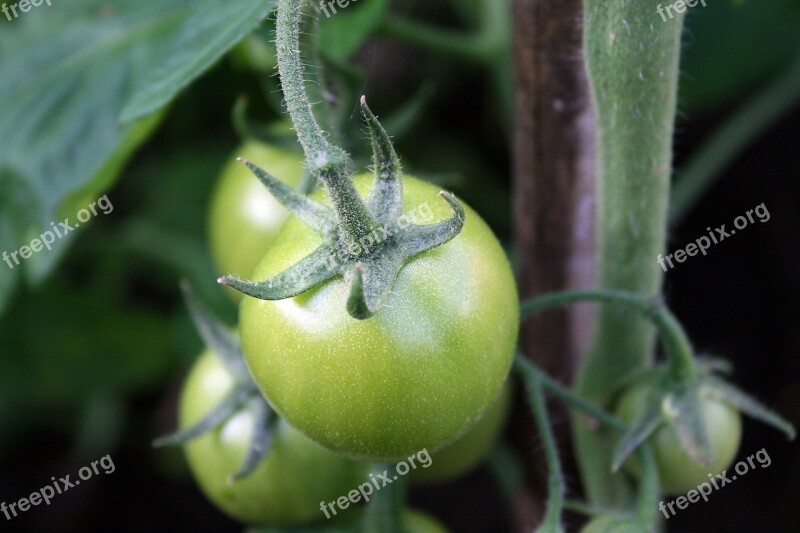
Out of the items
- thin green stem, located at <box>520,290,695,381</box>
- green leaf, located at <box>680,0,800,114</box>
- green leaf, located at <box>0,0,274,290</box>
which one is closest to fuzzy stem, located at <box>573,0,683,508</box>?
thin green stem, located at <box>520,290,695,381</box>

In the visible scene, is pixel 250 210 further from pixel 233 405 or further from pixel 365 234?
pixel 365 234

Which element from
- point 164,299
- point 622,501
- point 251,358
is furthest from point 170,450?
point 251,358

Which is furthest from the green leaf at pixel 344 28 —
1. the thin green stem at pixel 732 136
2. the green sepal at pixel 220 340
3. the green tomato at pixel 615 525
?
the thin green stem at pixel 732 136

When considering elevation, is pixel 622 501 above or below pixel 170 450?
above

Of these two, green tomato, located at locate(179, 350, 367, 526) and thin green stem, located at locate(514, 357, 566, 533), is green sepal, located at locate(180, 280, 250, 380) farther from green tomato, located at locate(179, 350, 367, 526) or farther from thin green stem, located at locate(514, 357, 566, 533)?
thin green stem, located at locate(514, 357, 566, 533)

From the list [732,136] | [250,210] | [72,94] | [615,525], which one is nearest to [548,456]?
[615,525]

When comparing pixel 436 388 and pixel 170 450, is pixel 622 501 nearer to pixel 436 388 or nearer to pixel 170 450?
pixel 436 388

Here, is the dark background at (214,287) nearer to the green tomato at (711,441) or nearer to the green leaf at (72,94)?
the green leaf at (72,94)
